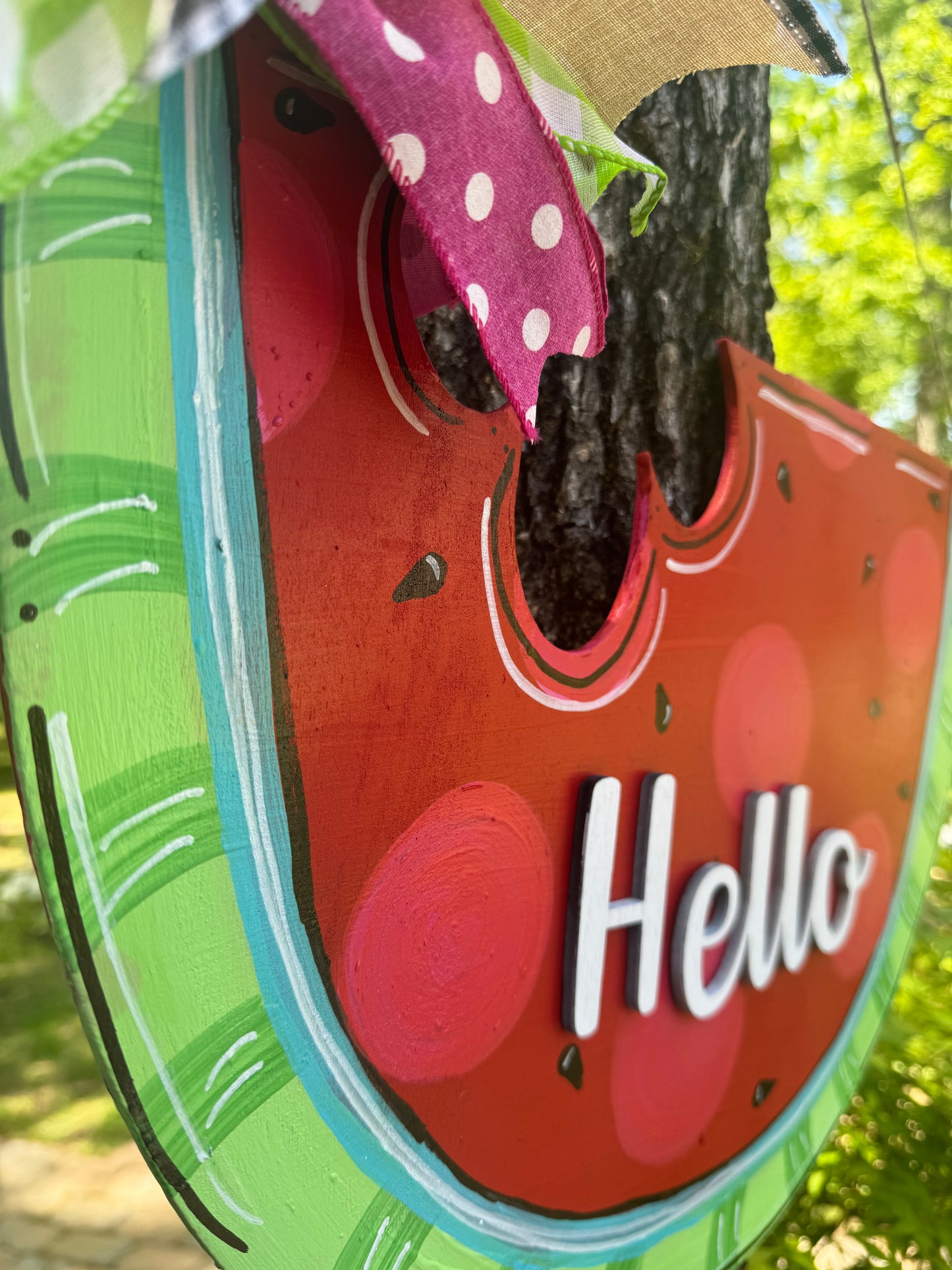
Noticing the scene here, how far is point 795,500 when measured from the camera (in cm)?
103

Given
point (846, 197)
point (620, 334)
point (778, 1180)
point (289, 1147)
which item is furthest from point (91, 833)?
point (846, 197)

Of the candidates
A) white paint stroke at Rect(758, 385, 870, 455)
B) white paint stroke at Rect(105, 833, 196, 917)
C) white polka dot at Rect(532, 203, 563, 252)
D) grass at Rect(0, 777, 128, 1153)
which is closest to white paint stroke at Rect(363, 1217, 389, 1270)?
white paint stroke at Rect(105, 833, 196, 917)

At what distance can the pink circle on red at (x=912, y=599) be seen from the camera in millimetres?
1192

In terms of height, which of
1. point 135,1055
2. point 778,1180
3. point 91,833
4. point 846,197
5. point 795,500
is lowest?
point 778,1180

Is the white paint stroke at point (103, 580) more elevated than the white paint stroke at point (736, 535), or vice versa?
the white paint stroke at point (736, 535)

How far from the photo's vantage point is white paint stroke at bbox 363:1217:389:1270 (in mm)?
664

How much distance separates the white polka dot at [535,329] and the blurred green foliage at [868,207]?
845mm

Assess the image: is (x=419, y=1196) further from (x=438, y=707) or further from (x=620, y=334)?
(x=620, y=334)

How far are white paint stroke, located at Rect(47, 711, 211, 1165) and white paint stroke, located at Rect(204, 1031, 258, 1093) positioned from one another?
2 cm

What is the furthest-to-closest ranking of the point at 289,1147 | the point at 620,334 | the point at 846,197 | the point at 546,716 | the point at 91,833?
the point at 846,197 → the point at 620,334 → the point at 546,716 → the point at 289,1147 → the point at 91,833

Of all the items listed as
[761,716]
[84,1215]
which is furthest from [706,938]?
[84,1215]

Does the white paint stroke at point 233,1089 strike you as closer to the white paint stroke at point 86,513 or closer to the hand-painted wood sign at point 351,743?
the hand-painted wood sign at point 351,743

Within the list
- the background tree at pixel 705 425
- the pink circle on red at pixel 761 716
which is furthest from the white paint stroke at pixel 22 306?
A: the pink circle on red at pixel 761 716

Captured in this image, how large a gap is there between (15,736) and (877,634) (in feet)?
3.27
